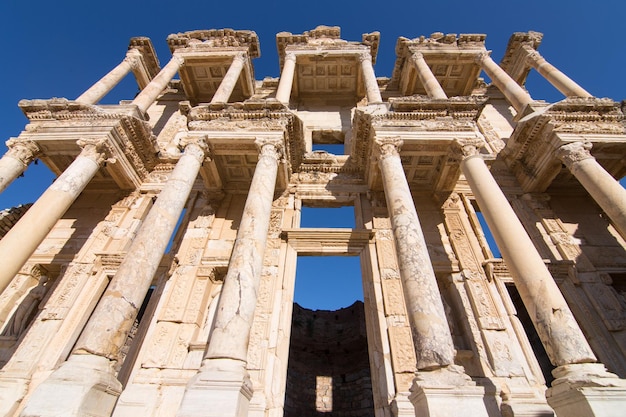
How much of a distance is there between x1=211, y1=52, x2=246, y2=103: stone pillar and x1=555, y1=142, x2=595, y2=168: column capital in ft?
39.2

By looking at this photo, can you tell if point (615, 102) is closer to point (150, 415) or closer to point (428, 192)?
point (428, 192)

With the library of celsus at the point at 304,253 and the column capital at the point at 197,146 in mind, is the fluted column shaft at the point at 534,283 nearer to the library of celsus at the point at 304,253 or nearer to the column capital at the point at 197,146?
the library of celsus at the point at 304,253

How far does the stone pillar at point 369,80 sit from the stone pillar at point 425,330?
15.9 feet

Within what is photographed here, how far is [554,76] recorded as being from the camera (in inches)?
556

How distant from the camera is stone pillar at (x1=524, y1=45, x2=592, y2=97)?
12.9m

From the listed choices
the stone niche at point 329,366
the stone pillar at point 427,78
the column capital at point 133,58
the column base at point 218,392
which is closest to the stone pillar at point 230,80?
the column capital at point 133,58

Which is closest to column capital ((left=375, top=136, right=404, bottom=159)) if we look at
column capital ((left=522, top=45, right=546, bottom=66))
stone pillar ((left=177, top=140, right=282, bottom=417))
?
stone pillar ((left=177, top=140, right=282, bottom=417))

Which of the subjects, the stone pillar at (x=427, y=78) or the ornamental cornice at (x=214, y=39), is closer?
the stone pillar at (x=427, y=78)

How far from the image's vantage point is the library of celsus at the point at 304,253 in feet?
18.8

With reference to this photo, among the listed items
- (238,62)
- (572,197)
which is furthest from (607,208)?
(238,62)

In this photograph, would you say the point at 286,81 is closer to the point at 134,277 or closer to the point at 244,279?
the point at 244,279

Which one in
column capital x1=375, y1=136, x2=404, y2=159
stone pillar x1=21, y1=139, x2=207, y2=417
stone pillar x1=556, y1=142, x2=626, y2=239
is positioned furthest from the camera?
column capital x1=375, y1=136, x2=404, y2=159

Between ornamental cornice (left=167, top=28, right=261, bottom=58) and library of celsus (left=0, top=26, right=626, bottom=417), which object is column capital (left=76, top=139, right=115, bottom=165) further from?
ornamental cornice (left=167, top=28, right=261, bottom=58)

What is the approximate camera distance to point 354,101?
17.3m
